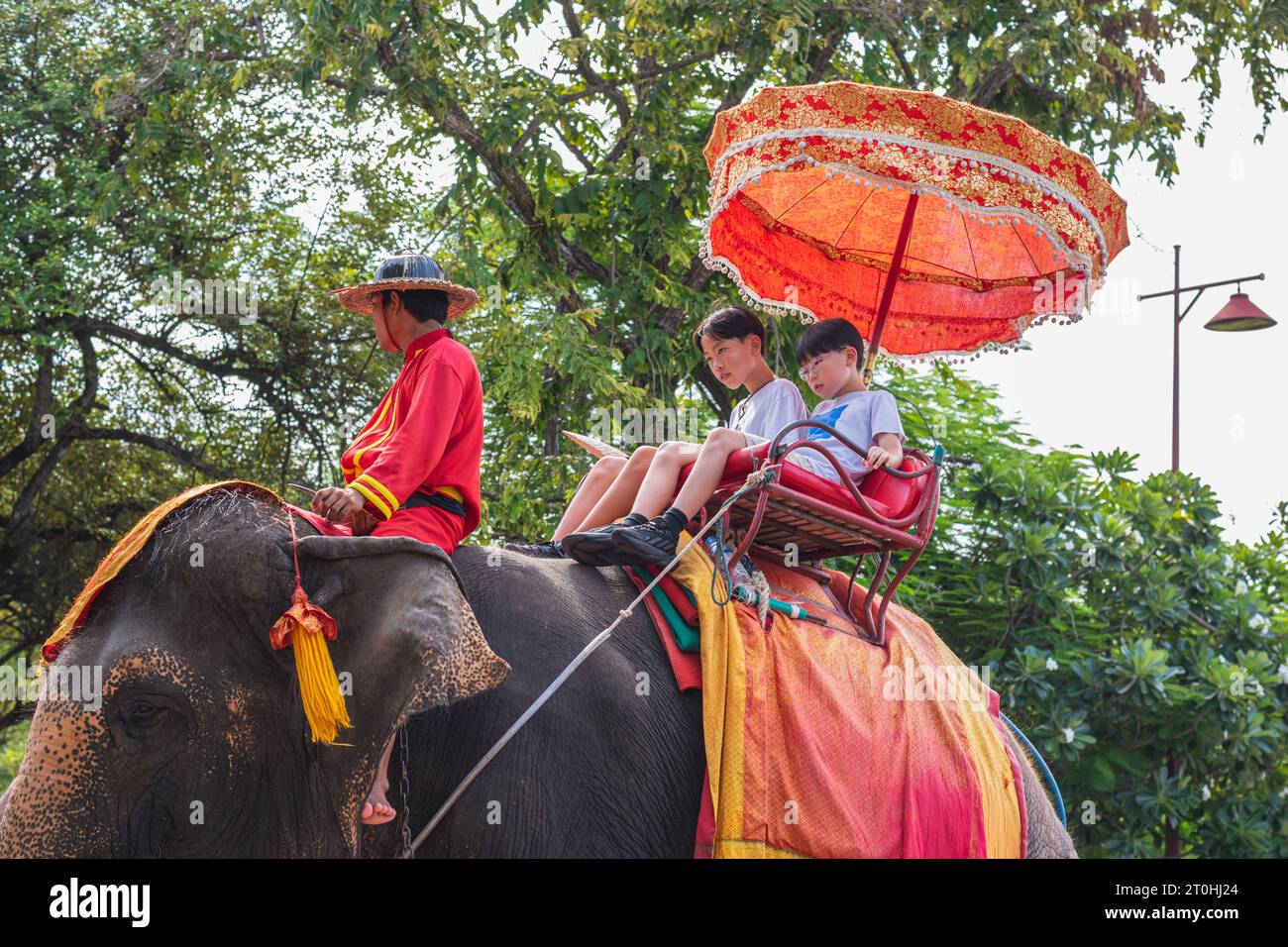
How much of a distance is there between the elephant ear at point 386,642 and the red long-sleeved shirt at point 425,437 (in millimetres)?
232

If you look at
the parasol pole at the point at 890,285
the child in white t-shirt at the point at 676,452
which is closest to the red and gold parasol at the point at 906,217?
the parasol pole at the point at 890,285

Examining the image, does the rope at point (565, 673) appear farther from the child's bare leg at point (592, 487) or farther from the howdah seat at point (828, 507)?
the child's bare leg at point (592, 487)

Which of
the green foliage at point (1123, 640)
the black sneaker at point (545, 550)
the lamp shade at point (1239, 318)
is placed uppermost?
the lamp shade at point (1239, 318)

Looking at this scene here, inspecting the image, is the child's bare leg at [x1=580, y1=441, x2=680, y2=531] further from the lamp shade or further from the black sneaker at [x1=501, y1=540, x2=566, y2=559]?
the lamp shade

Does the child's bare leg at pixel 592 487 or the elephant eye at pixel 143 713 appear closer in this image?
the elephant eye at pixel 143 713

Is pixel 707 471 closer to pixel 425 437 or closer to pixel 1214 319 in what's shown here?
pixel 425 437

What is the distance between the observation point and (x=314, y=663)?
317cm

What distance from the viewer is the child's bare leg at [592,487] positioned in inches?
178

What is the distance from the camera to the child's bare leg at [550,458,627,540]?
4516 millimetres

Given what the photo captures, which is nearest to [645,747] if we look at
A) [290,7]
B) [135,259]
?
[290,7]

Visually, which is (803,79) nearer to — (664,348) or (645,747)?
(664,348)

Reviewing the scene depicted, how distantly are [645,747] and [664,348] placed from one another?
600cm

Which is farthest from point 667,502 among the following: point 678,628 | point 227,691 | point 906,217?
point 906,217

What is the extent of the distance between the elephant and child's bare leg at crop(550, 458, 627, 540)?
3.25ft
